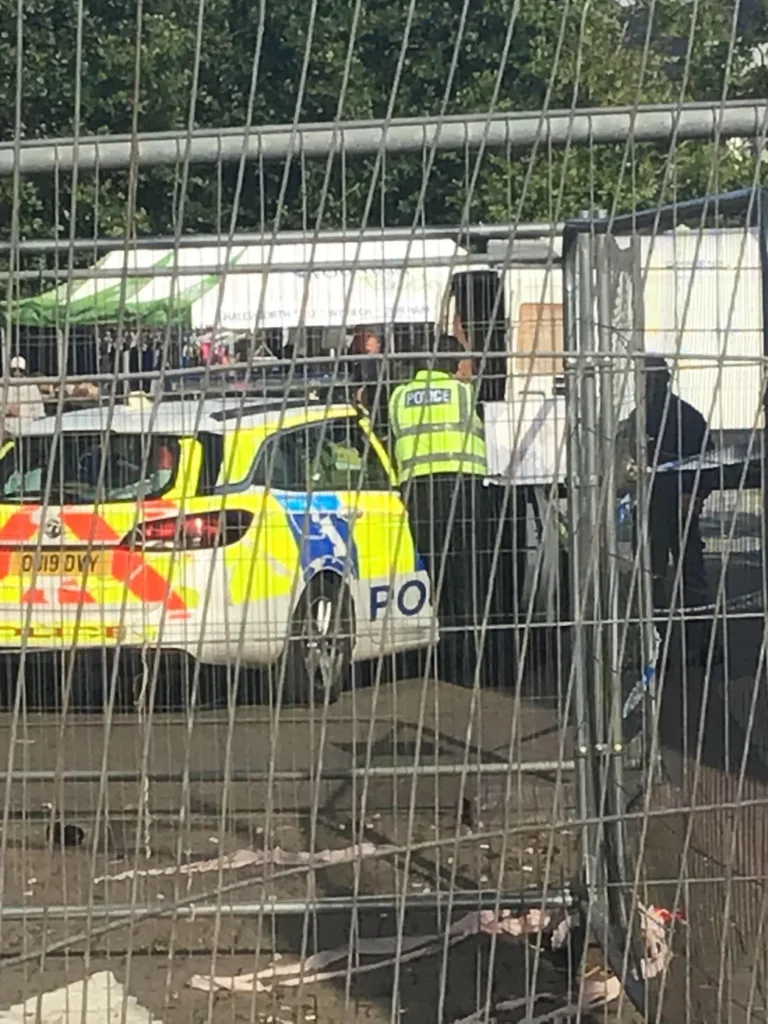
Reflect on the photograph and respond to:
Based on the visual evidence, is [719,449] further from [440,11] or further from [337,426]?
[440,11]

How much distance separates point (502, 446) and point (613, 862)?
1.27 meters

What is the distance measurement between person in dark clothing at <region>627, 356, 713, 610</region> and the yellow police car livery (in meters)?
0.64

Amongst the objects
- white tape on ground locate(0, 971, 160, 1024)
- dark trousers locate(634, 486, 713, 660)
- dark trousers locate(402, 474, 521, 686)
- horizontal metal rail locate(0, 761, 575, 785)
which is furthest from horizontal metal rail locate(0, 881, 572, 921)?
dark trousers locate(634, 486, 713, 660)

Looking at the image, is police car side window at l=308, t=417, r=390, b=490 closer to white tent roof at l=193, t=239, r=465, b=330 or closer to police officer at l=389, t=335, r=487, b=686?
police officer at l=389, t=335, r=487, b=686

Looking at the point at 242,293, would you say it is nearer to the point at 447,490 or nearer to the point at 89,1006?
the point at 447,490

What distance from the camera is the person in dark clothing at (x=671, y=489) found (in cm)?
438

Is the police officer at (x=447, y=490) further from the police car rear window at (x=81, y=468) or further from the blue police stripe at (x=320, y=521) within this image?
the police car rear window at (x=81, y=468)

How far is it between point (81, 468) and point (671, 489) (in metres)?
1.85

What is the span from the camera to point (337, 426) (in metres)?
5.05

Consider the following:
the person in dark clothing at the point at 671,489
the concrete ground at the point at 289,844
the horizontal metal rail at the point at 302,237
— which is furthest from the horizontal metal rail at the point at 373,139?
the concrete ground at the point at 289,844

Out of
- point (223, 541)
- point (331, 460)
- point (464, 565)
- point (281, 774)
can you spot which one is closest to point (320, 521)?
point (331, 460)

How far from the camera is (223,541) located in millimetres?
4188

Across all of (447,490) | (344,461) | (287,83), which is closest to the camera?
(344,461)

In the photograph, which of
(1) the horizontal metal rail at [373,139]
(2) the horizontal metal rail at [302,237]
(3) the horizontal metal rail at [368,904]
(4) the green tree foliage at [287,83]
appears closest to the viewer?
(2) the horizontal metal rail at [302,237]
